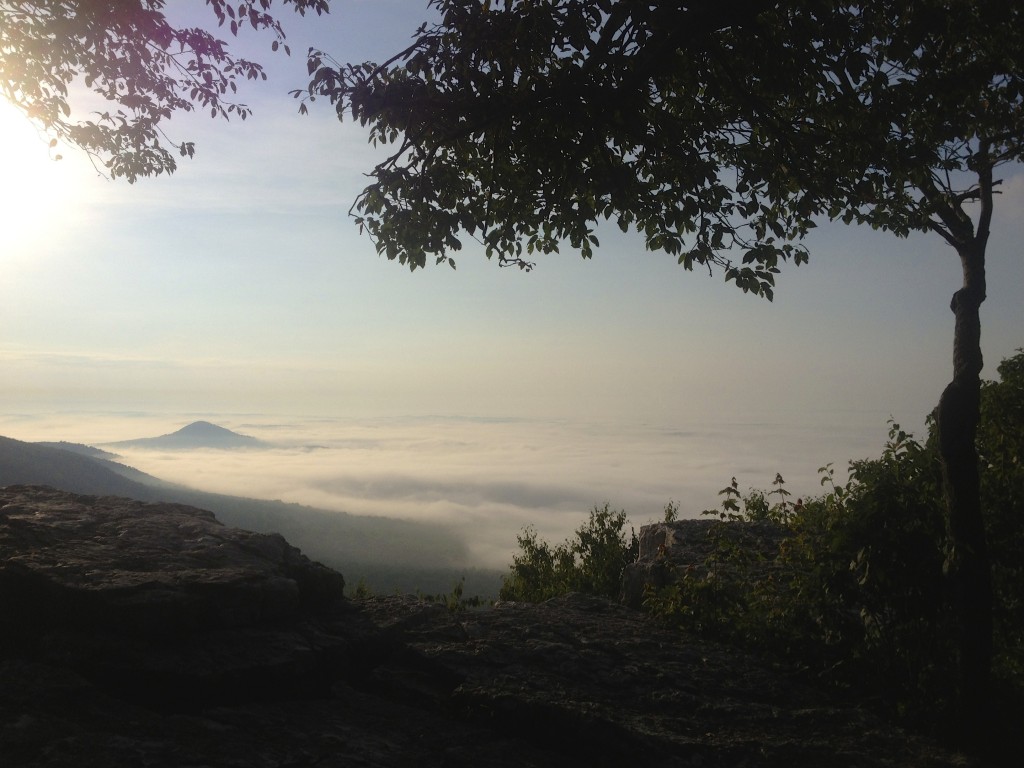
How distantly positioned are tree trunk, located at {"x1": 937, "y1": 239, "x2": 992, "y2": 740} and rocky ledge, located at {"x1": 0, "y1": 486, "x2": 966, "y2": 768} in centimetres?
68

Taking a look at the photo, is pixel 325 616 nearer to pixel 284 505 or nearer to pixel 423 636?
pixel 423 636

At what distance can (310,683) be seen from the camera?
21.7ft

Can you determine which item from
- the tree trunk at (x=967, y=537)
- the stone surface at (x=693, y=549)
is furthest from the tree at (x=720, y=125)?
the stone surface at (x=693, y=549)

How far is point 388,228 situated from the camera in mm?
9016

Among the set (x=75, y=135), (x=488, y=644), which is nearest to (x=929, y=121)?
(x=488, y=644)

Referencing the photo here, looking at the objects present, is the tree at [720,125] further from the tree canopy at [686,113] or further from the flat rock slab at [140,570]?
the flat rock slab at [140,570]

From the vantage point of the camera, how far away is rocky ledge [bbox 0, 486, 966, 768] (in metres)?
5.43

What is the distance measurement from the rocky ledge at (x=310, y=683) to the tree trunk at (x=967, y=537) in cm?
68

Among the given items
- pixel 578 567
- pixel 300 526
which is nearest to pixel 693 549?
pixel 578 567

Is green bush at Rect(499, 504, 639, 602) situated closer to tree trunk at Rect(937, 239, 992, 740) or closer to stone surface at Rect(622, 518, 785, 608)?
stone surface at Rect(622, 518, 785, 608)

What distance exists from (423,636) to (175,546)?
284 cm

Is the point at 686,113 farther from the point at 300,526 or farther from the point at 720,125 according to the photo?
the point at 300,526

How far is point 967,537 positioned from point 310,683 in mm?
6204

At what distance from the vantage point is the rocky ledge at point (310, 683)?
543 centimetres
